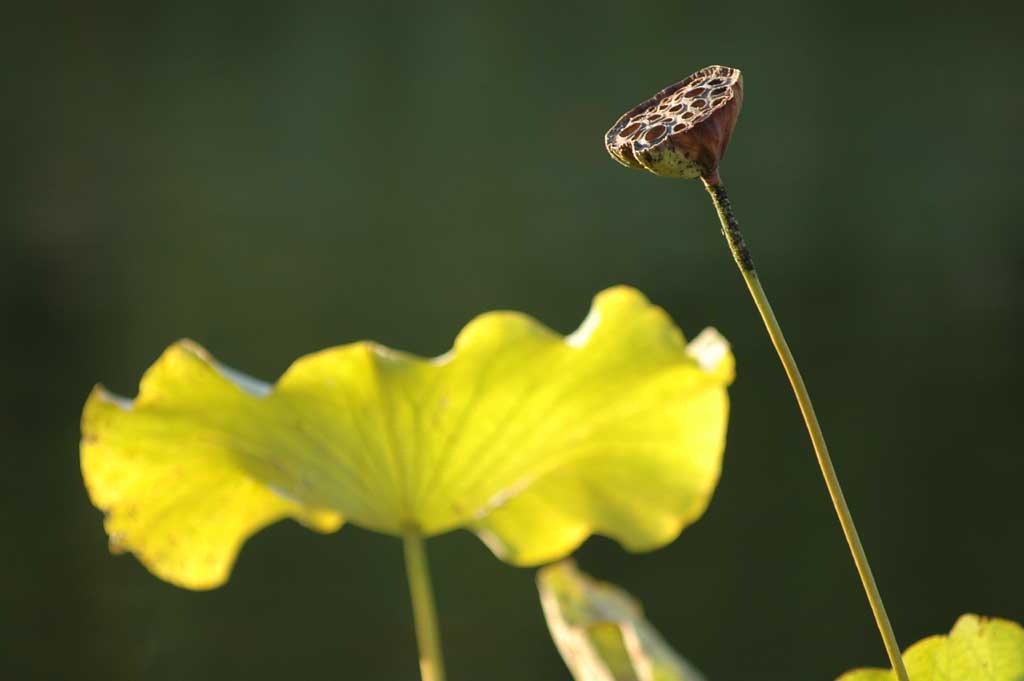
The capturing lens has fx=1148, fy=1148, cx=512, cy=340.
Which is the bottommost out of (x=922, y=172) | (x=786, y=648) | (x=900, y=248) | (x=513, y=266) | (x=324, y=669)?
(x=324, y=669)

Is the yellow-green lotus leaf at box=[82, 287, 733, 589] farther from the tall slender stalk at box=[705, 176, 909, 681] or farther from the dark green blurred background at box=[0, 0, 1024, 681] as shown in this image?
the dark green blurred background at box=[0, 0, 1024, 681]

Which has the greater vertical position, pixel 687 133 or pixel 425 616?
pixel 687 133

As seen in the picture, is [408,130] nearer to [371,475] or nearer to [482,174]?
[482,174]

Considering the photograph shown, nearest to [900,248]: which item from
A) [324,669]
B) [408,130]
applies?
[408,130]

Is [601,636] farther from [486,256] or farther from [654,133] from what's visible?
[486,256]

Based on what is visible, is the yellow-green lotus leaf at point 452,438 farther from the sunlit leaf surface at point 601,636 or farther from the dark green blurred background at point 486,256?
the dark green blurred background at point 486,256

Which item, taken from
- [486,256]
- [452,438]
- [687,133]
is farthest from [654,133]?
[486,256]
